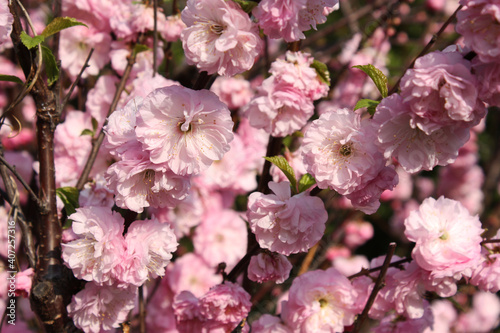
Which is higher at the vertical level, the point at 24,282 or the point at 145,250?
the point at 145,250

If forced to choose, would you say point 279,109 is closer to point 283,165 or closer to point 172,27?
point 283,165

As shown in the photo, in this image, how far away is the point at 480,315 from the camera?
3295 mm

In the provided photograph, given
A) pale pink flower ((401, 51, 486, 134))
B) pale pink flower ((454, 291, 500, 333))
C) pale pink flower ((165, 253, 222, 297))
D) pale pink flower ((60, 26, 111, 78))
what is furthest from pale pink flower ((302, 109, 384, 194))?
pale pink flower ((454, 291, 500, 333))

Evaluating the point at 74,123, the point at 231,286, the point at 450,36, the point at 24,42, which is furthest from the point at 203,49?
the point at 450,36

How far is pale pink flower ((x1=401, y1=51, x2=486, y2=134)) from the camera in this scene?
0.64 m

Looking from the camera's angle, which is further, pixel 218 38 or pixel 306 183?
pixel 306 183

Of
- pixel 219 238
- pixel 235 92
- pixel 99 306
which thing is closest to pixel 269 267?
pixel 99 306

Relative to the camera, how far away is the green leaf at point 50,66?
0.87 m

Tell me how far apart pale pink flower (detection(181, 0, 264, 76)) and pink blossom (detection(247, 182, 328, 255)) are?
→ 0.80ft

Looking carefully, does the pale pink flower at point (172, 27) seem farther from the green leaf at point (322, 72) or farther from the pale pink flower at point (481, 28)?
the pale pink flower at point (481, 28)

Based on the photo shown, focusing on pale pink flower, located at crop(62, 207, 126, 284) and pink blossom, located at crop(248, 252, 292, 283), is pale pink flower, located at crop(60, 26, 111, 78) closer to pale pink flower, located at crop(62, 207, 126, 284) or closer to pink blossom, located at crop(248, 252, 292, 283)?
pale pink flower, located at crop(62, 207, 126, 284)

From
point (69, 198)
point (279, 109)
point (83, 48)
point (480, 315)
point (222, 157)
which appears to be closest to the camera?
point (222, 157)

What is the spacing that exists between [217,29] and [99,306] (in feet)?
1.80

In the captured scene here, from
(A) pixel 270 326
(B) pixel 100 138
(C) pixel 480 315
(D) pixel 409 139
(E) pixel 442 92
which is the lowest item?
(C) pixel 480 315
